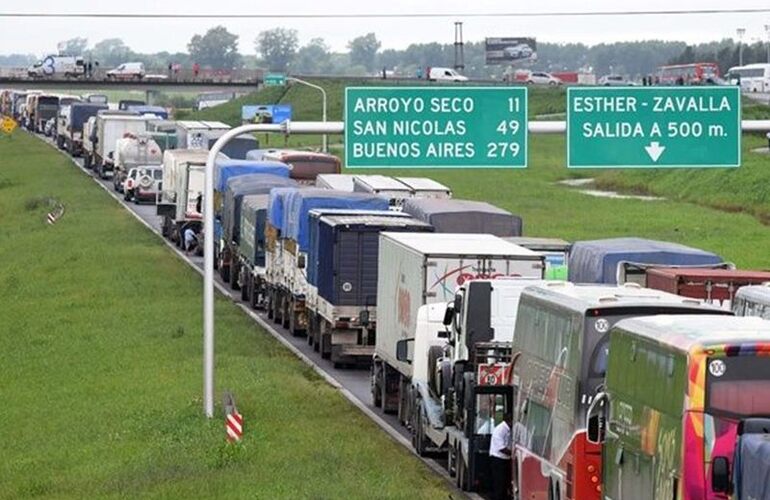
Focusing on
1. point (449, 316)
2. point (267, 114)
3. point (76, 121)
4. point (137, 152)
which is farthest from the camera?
point (76, 121)

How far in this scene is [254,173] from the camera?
60344 millimetres

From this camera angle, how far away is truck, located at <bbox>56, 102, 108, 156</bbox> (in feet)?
395

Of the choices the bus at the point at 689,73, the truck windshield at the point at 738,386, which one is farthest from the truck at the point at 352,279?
the bus at the point at 689,73

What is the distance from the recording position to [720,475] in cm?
1667

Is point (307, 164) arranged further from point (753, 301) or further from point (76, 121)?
point (76, 121)

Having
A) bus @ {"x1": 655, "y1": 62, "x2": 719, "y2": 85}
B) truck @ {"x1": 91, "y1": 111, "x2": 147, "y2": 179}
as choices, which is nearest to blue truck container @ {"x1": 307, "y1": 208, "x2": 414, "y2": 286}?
truck @ {"x1": 91, "y1": 111, "x2": 147, "y2": 179}

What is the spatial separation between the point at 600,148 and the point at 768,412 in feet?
60.0

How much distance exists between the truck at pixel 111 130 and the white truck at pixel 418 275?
65.0 m

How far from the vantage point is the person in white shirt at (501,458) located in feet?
83.3

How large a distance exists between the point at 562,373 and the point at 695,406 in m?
4.69

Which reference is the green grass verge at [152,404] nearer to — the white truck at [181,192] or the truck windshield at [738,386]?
the white truck at [181,192]

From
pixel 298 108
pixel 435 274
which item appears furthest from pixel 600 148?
pixel 298 108

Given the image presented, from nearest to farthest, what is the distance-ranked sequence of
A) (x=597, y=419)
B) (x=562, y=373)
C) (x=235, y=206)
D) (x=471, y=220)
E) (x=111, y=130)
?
(x=597, y=419) → (x=562, y=373) → (x=471, y=220) → (x=235, y=206) → (x=111, y=130)

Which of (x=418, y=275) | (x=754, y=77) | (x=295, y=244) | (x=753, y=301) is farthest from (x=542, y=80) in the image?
(x=753, y=301)
